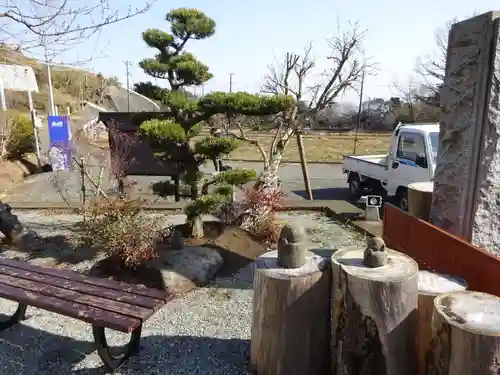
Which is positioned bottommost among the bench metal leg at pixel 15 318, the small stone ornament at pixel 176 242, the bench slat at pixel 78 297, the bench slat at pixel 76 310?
the bench metal leg at pixel 15 318

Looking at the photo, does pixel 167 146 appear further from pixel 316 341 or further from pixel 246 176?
pixel 316 341

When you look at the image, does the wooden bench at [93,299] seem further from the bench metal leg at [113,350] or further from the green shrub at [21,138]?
the green shrub at [21,138]

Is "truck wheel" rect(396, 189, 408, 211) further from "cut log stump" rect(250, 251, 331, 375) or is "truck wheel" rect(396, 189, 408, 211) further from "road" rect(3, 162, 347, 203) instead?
"cut log stump" rect(250, 251, 331, 375)

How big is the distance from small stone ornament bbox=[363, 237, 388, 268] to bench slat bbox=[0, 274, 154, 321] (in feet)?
4.26

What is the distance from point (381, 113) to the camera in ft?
93.2

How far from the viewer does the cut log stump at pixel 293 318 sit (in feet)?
7.14

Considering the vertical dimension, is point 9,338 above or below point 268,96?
below

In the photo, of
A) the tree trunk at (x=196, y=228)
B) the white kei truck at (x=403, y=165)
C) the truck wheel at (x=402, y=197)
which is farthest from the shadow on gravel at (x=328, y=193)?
the tree trunk at (x=196, y=228)

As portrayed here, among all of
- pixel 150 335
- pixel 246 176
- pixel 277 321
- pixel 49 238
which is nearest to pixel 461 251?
pixel 277 321

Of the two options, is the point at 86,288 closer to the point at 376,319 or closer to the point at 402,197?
the point at 376,319

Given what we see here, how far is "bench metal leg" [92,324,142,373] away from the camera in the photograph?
7.93 ft

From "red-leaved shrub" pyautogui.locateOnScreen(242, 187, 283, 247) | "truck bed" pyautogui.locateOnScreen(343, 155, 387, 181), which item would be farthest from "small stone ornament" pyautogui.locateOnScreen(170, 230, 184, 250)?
"truck bed" pyautogui.locateOnScreen(343, 155, 387, 181)

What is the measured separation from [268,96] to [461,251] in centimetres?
235

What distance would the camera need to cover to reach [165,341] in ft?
9.45
